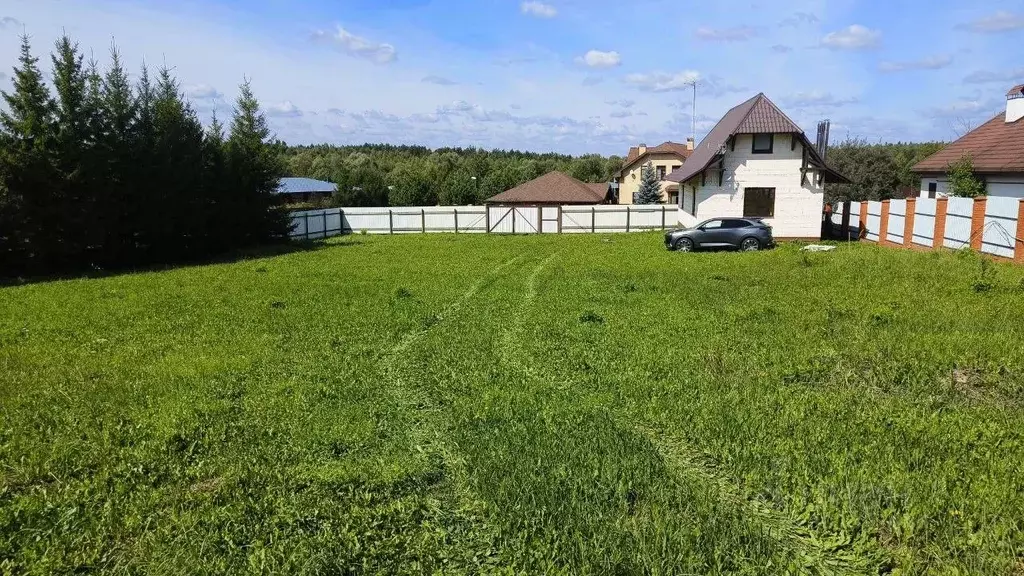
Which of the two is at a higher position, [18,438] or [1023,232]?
[1023,232]

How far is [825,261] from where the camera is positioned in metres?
17.0

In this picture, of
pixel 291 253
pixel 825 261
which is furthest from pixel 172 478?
pixel 291 253

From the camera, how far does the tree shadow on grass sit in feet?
59.6

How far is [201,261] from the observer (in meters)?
22.3

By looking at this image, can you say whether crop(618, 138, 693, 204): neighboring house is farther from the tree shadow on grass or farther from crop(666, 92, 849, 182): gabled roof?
the tree shadow on grass

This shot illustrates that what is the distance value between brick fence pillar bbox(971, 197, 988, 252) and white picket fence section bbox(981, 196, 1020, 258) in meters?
0.09

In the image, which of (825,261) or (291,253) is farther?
(291,253)

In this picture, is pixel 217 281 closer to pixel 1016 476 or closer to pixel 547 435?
pixel 547 435

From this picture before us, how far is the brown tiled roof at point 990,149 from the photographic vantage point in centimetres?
2117

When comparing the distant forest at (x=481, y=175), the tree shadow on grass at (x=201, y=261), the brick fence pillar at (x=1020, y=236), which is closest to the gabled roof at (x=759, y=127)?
the brick fence pillar at (x=1020, y=236)

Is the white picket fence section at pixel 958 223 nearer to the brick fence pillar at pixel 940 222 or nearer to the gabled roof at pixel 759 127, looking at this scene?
the brick fence pillar at pixel 940 222

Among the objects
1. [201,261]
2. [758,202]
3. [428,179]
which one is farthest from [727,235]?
[428,179]

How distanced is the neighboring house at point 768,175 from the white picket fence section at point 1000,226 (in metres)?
8.92

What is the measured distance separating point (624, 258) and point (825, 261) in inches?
226
